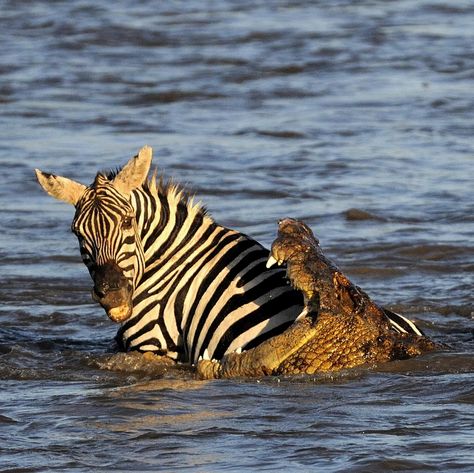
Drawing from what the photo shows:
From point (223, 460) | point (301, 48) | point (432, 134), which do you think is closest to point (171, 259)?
point (223, 460)

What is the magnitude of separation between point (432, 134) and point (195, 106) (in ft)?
11.5

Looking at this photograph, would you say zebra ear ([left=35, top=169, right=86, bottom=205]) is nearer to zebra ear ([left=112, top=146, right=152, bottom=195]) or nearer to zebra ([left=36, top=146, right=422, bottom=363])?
zebra ([left=36, top=146, right=422, bottom=363])

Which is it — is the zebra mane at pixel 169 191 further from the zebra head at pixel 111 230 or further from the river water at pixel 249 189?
the river water at pixel 249 189

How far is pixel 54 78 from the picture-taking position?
2128cm

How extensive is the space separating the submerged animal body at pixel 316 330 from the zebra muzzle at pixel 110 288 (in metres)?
0.55

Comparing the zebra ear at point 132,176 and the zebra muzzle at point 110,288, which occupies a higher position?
the zebra ear at point 132,176

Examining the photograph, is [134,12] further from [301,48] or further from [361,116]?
[361,116]

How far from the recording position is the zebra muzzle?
319 inches

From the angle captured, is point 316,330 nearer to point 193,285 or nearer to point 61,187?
point 193,285

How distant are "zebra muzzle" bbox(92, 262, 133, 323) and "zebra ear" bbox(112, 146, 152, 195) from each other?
0.45 m

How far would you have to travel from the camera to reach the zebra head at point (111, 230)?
8.13 m

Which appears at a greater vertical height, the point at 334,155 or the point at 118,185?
the point at 118,185

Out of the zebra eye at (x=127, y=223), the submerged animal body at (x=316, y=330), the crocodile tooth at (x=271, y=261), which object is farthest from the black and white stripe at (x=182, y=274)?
the crocodile tooth at (x=271, y=261)

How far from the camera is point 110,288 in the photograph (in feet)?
26.6
